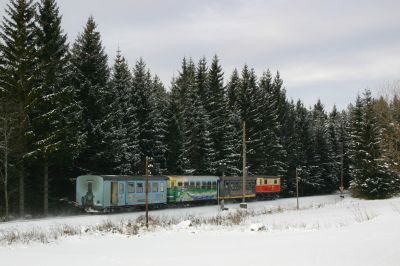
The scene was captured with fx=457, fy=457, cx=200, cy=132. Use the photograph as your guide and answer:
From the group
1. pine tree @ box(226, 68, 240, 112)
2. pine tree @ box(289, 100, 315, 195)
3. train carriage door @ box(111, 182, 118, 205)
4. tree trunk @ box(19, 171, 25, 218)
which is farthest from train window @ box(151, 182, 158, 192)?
pine tree @ box(289, 100, 315, 195)

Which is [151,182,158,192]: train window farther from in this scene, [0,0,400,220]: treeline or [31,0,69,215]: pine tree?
[31,0,69,215]: pine tree

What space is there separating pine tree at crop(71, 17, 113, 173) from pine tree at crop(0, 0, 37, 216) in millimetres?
5052

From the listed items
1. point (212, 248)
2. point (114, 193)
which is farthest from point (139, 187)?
point (212, 248)

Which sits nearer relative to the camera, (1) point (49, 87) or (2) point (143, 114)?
(1) point (49, 87)

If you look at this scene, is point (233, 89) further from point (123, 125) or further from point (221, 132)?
point (123, 125)

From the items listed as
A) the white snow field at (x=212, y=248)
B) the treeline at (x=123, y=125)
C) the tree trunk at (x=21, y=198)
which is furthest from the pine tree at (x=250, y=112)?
the white snow field at (x=212, y=248)

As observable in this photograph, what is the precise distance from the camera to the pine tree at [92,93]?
3469 cm

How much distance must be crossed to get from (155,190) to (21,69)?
12.9 metres

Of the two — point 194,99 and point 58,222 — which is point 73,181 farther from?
point 194,99

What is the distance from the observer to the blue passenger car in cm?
3011

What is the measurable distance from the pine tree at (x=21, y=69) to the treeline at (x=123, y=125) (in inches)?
2.5

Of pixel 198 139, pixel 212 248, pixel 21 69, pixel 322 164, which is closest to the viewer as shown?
pixel 212 248

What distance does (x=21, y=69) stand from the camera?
29.2 meters

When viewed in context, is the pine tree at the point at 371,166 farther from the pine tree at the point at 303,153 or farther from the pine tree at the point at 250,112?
the pine tree at the point at 303,153
